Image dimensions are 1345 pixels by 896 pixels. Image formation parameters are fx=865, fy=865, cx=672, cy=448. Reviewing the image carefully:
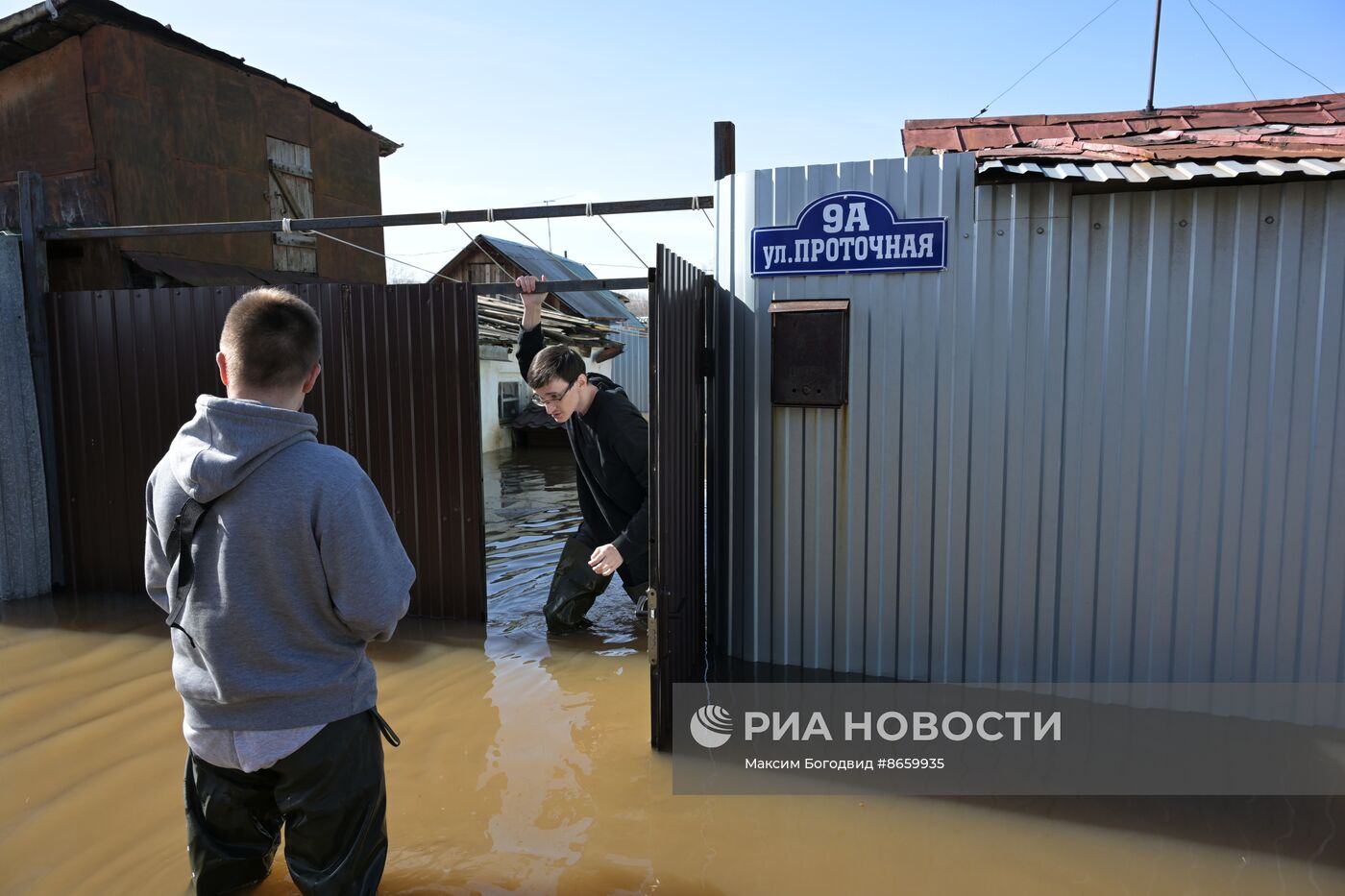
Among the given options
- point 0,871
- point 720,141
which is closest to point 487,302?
point 720,141

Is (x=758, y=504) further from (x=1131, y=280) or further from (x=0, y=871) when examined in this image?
(x=0, y=871)

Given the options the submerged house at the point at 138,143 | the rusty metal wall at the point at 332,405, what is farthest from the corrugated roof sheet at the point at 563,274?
the rusty metal wall at the point at 332,405

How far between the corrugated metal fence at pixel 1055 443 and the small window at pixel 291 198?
7578mm

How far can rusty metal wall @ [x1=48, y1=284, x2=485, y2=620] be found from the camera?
20.2ft

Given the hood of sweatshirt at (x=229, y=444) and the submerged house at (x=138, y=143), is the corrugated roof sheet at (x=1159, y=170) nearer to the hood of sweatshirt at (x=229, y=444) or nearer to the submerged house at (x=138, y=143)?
the hood of sweatshirt at (x=229, y=444)

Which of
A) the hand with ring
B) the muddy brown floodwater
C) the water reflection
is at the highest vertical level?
the hand with ring

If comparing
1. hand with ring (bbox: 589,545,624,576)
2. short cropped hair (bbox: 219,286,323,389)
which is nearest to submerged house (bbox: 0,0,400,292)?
hand with ring (bbox: 589,545,624,576)

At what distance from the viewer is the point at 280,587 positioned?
93.4 inches

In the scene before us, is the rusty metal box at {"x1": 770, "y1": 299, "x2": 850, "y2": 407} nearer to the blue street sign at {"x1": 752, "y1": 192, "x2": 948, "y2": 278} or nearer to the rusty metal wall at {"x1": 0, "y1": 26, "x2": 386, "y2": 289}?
the blue street sign at {"x1": 752, "y1": 192, "x2": 948, "y2": 278}

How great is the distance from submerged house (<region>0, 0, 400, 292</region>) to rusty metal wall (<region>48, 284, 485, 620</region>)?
1675mm

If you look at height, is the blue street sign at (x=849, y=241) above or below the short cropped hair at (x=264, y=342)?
above

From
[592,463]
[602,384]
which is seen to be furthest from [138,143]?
[592,463]

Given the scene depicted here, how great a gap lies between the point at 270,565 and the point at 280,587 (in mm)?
68

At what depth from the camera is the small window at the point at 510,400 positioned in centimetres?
1888
